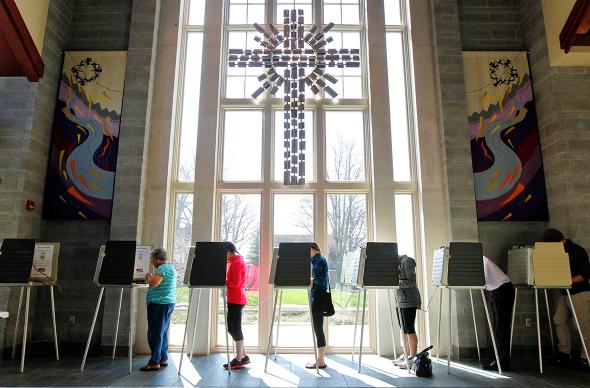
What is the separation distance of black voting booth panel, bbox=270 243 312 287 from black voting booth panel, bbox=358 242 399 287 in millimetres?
663

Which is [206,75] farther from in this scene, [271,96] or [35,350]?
[35,350]

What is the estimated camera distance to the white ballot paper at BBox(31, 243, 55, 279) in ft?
16.4

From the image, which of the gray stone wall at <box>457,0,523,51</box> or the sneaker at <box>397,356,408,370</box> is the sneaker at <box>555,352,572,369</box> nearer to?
the sneaker at <box>397,356,408,370</box>

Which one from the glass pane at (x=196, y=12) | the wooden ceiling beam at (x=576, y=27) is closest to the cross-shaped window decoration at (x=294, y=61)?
the glass pane at (x=196, y=12)

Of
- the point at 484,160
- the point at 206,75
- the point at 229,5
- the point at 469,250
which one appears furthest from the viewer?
the point at 229,5

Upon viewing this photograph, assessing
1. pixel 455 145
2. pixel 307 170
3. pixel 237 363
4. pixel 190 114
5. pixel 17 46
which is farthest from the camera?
pixel 190 114

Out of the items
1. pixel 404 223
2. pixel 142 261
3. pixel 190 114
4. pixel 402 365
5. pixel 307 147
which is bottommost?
pixel 402 365

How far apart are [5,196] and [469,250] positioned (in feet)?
19.8

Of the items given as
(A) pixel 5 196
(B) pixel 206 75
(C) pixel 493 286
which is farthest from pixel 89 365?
(C) pixel 493 286

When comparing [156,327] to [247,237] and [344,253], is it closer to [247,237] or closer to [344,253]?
[247,237]

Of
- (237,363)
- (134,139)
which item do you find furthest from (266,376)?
(134,139)

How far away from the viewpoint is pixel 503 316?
4656 mm

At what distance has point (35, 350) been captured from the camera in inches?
218

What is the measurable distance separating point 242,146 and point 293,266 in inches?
104
